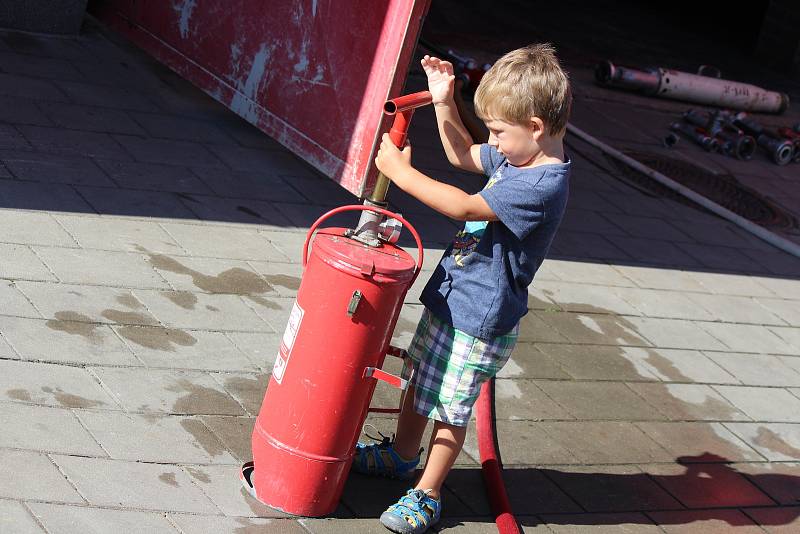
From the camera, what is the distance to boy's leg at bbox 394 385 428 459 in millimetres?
3805

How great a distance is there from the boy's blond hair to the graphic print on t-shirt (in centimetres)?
23

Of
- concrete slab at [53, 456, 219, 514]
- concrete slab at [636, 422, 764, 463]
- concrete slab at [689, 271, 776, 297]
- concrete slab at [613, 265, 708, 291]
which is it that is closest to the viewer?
concrete slab at [53, 456, 219, 514]

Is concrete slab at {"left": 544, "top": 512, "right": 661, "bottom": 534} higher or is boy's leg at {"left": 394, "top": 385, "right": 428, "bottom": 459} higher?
boy's leg at {"left": 394, "top": 385, "right": 428, "bottom": 459}

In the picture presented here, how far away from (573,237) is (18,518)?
460 centimetres

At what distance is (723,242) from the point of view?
307 inches

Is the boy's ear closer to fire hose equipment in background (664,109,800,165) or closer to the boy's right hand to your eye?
the boy's right hand

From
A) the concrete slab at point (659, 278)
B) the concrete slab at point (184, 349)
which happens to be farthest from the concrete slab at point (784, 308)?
the concrete slab at point (184, 349)

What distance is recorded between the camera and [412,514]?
142 inches

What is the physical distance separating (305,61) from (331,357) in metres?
3.83

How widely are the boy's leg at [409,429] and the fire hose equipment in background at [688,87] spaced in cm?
811

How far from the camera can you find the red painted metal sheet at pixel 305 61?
251 inches

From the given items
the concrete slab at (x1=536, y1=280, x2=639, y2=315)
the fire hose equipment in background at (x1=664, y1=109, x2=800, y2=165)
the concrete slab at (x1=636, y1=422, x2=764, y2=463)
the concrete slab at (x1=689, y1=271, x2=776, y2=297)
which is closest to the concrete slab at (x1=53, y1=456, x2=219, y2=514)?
the concrete slab at (x1=636, y1=422, x2=764, y2=463)

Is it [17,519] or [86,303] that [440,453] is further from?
[86,303]

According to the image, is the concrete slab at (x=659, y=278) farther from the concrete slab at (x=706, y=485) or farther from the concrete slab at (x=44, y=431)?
the concrete slab at (x=44, y=431)
